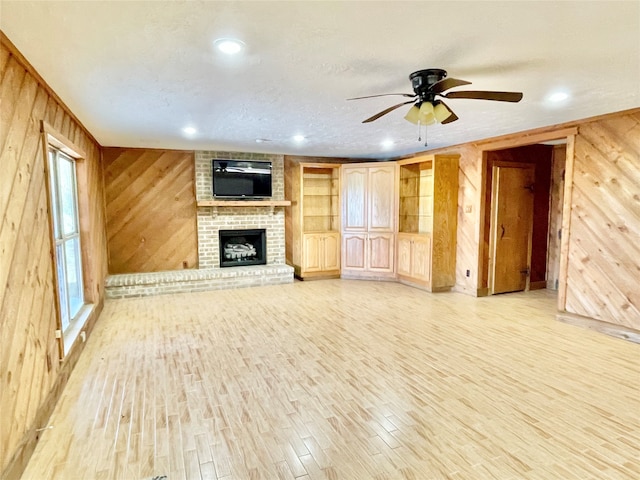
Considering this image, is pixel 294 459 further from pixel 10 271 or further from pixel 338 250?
pixel 338 250

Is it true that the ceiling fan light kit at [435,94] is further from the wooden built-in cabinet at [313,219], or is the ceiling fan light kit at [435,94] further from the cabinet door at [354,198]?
the wooden built-in cabinet at [313,219]

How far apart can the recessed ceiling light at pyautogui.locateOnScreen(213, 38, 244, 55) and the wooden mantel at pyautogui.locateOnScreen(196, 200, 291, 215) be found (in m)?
4.46

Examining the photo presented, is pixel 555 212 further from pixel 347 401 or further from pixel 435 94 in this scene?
pixel 347 401

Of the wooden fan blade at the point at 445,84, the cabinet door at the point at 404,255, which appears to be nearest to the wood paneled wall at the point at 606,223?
the cabinet door at the point at 404,255

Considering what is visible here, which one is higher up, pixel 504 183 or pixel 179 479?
pixel 504 183

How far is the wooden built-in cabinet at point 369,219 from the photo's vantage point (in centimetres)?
664

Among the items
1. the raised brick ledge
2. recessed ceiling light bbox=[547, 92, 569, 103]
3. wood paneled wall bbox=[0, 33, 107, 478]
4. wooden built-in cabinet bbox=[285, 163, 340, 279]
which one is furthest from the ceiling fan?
the raised brick ledge

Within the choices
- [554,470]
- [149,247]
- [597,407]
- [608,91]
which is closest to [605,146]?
[608,91]

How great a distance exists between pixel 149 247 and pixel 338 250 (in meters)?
3.54

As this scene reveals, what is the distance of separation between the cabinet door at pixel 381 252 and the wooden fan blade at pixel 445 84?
4319 millimetres

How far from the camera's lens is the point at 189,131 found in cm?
461

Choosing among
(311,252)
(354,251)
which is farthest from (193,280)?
(354,251)

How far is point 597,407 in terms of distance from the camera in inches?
99.7

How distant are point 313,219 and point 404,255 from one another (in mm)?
2037
